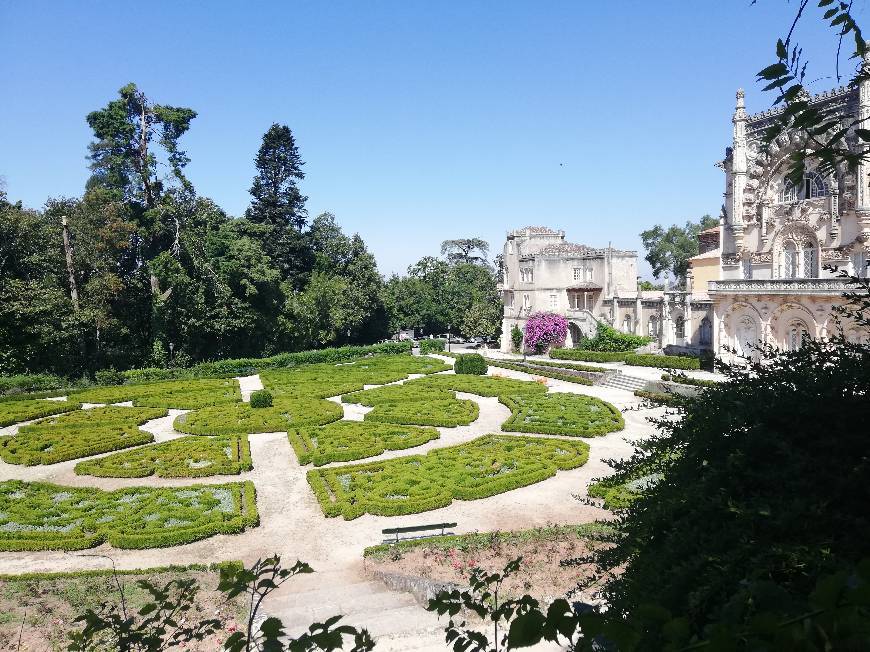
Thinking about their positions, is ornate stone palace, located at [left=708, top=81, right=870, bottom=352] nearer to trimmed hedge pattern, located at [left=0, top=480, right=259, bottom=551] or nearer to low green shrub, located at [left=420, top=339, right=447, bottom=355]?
low green shrub, located at [left=420, top=339, right=447, bottom=355]

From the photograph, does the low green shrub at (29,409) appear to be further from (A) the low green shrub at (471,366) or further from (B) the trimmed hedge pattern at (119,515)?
(A) the low green shrub at (471,366)

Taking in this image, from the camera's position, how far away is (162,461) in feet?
62.8

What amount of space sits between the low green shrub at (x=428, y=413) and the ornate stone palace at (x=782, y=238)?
14.5m

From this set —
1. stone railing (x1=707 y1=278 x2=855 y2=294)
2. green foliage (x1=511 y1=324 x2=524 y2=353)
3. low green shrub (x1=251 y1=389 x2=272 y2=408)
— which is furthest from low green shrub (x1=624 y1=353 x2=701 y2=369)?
low green shrub (x1=251 y1=389 x2=272 y2=408)

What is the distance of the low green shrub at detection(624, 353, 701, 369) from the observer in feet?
108

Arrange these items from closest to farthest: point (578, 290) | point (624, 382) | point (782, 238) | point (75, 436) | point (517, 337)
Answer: point (75, 436) < point (782, 238) < point (624, 382) < point (578, 290) < point (517, 337)

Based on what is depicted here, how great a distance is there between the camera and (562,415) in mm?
24859

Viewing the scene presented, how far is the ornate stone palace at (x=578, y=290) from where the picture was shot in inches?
1654

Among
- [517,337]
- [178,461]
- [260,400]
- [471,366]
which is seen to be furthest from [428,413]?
[517,337]

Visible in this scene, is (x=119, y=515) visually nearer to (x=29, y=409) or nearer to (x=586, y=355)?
(x=29, y=409)

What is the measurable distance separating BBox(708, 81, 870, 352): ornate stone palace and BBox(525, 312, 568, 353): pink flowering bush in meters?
13.1

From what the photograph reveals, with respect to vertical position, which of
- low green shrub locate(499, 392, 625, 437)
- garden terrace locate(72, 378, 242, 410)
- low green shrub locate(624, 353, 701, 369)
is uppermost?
low green shrub locate(624, 353, 701, 369)

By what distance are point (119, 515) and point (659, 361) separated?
3085 centimetres

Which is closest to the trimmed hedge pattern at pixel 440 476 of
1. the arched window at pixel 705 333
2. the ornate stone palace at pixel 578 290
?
the arched window at pixel 705 333
